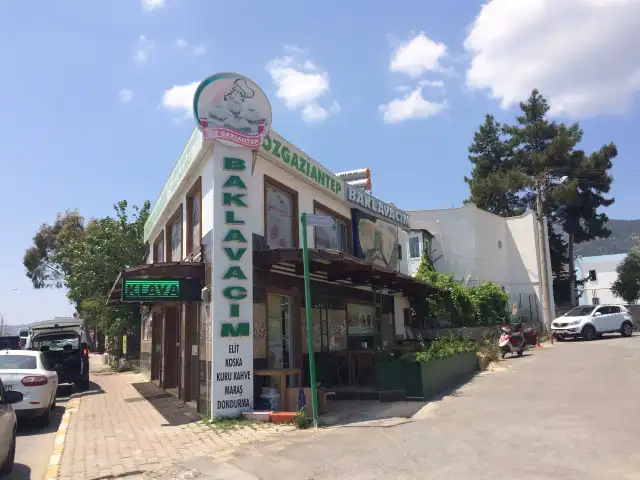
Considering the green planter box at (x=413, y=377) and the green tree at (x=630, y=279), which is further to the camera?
the green tree at (x=630, y=279)

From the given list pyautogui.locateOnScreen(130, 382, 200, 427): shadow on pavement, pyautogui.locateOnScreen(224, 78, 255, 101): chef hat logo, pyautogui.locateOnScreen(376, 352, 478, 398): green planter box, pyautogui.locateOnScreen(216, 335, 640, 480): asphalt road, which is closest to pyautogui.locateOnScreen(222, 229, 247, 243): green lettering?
pyautogui.locateOnScreen(224, 78, 255, 101): chef hat logo

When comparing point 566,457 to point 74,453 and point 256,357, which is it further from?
point 74,453

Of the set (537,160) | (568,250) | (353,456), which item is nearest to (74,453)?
(353,456)

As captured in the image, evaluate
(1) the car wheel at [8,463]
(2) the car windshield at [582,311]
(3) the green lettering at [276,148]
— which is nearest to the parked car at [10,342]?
(3) the green lettering at [276,148]

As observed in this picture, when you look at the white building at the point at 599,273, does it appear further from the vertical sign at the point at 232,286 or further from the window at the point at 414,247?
the vertical sign at the point at 232,286

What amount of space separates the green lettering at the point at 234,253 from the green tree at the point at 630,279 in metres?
43.6

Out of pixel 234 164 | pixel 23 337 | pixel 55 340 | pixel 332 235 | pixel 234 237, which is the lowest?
pixel 23 337

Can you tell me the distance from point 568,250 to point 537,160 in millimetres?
8321

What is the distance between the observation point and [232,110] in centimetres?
1042

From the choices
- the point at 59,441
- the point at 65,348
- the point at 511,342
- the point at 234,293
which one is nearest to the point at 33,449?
the point at 59,441

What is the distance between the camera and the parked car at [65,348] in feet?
50.2

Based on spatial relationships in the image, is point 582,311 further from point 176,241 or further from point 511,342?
point 176,241

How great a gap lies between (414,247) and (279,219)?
19.9 meters

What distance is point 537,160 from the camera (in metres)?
40.9
